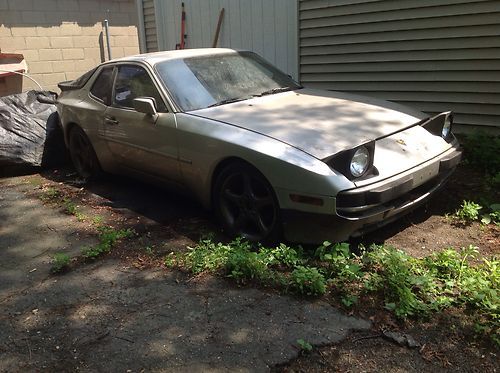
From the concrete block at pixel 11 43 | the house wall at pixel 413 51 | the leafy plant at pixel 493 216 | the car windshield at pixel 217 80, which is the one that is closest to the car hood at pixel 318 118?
the car windshield at pixel 217 80

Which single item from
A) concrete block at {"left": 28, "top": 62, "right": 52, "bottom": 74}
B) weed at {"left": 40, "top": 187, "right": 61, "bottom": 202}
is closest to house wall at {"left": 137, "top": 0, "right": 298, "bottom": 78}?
concrete block at {"left": 28, "top": 62, "right": 52, "bottom": 74}

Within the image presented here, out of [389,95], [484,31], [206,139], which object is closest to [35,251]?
[206,139]

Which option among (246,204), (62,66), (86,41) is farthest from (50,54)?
(246,204)

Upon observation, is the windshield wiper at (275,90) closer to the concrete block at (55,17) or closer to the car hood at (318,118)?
the car hood at (318,118)

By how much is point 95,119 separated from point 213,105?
66.2 inches

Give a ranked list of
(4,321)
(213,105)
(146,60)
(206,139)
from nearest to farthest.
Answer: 1. (4,321)
2. (206,139)
3. (213,105)
4. (146,60)

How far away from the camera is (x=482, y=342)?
2490mm

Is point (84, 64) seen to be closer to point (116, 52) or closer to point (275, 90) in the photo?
point (116, 52)

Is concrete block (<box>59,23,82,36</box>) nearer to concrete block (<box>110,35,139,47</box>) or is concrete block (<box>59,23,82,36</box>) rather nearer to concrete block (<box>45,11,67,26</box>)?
concrete block (<box>45,11,67,26</box>)

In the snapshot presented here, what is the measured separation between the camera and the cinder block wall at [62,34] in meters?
A: 9.84

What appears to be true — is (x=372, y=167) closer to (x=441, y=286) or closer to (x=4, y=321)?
(x=441, y=286)

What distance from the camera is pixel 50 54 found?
10.4 m

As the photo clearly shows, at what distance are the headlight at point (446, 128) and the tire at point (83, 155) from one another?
362 cm

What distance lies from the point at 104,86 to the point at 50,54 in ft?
20.1
